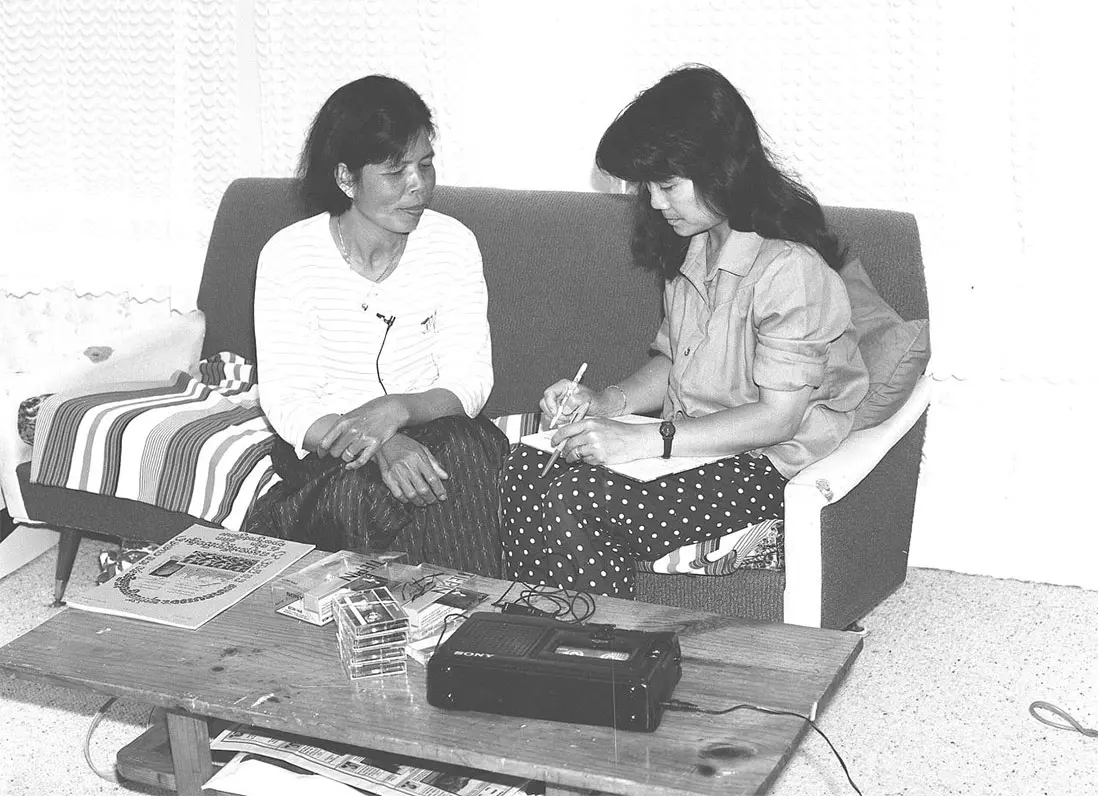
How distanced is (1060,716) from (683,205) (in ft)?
3.49

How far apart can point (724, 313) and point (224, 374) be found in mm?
1218

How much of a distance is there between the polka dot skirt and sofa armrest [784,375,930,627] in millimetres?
99

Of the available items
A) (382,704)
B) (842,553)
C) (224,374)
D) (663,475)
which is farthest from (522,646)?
(224,374)

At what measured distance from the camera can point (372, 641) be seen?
1685mm

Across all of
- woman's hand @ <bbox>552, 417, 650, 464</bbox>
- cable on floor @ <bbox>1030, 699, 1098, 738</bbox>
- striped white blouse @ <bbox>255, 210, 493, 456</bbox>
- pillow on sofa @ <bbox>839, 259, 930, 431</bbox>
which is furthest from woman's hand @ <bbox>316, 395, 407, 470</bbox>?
cable on floor @ <bbox>1030, 699, 1098, 738</bbox>

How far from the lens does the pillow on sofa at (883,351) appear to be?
2322mm

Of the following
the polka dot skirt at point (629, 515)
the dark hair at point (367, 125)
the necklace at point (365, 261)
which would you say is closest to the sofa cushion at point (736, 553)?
the polka dot skirt at point (629, 515)

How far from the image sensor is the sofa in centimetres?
219

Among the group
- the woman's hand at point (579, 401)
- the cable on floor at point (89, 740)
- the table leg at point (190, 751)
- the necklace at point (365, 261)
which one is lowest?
the cable on floor at point (89, 740)

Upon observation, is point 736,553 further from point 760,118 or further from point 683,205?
point 760,118

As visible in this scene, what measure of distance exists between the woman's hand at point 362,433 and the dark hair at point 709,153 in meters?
0.57

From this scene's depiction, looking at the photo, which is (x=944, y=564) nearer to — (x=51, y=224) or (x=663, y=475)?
(x=663, y=475)

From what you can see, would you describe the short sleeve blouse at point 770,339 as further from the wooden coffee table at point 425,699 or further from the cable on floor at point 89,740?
the cable on floor at point 89,740

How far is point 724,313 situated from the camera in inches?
88.7
